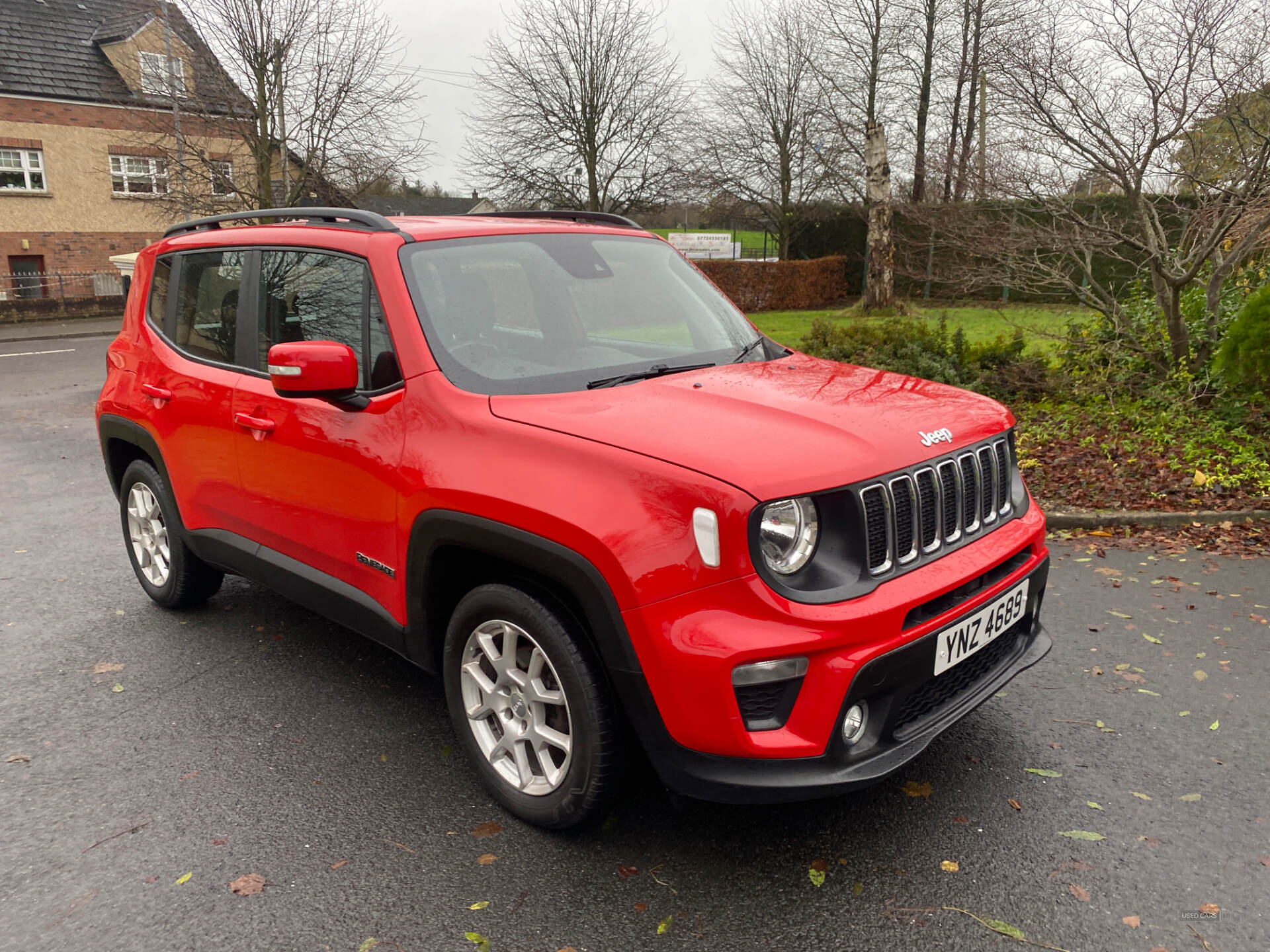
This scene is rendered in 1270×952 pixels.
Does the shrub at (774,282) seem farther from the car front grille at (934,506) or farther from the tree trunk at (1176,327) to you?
the car front grille at (934,506)

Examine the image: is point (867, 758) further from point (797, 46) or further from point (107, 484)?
point (797, 46)

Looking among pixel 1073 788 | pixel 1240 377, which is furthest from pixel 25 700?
pixel 1240 377

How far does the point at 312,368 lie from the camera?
3.17m

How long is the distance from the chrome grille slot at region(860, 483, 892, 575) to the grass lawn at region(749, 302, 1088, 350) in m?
4.00

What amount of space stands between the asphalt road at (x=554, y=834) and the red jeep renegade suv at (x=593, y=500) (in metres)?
0.37

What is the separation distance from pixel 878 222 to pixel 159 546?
1818cm

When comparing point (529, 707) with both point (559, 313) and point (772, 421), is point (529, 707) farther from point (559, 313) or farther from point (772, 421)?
point (559, 313)

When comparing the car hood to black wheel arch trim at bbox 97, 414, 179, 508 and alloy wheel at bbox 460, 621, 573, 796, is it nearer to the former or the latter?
alloy wheel at bbox 460, 621, 573, 796

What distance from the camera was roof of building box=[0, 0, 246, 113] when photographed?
29734 millimetres

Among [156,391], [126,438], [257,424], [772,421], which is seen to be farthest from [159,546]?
[772,421]

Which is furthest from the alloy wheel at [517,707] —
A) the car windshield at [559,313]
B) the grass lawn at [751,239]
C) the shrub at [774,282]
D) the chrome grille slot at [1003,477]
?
the grass lawn at [751,239]

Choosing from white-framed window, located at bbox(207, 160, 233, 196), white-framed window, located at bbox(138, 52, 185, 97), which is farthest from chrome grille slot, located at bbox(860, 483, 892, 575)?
white-framed window, located at bbox(138, 52, 185, 97)

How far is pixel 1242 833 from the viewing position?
2988mm

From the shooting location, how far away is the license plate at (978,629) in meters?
2.76
